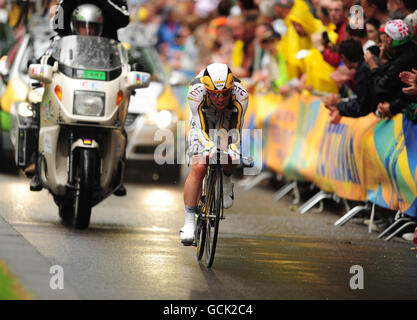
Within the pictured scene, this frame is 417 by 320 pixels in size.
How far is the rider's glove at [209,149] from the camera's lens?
879 cm

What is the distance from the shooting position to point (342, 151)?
518 inches

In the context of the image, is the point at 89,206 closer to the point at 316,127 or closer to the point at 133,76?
the point at 133,76

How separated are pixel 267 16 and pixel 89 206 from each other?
915cm

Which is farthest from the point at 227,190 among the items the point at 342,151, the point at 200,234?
the point at 342,151

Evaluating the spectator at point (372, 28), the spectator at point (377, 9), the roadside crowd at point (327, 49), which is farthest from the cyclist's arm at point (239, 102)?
the spectator at point (377, 9)

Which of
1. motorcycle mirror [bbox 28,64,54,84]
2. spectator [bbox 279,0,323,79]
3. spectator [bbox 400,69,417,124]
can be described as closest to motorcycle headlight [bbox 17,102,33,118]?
motorcycle mirror [bbox 28,64,54,84]

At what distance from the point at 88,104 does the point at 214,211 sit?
7.96ft

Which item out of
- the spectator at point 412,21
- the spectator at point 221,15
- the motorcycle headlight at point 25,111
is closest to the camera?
the spectator at point 412,21

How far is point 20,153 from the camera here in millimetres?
11578

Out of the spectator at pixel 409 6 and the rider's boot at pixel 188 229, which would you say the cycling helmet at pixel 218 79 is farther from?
the spectator at pixel 409 6

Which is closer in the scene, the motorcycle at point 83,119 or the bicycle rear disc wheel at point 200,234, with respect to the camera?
the bicycle rear disc wheel at point 200,234

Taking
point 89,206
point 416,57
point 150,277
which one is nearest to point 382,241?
point 416,57

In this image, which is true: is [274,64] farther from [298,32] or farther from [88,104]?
[88,104]

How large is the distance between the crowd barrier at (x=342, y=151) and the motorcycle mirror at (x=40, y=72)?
139 inches
